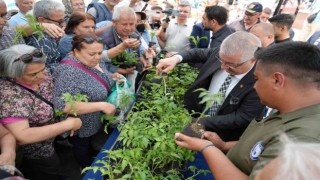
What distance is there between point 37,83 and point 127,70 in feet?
3.76

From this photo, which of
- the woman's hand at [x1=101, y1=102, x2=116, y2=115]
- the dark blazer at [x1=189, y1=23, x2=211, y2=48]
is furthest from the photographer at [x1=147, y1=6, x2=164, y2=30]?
the woman's hand at [x1=101, y1=102, x2=116, y2=115]

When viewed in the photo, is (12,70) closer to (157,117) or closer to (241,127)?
(157,117)

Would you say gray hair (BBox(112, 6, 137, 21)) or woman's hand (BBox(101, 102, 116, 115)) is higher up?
gray hair (BBox(112, 6, 137, 21))

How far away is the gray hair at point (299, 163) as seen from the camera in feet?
2.05

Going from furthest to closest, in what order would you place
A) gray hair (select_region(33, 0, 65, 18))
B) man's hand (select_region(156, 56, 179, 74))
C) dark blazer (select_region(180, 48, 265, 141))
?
1. gray hair (select_region(33, 0, 65, 18))
2. man's hand (select_region(156, 56, 179, 74))
3. dark blazer (select_region(180, 48, 265, 141))

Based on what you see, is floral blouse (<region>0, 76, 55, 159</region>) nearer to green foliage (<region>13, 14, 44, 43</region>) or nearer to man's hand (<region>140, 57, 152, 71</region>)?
green foliage (<region>13, 14, 44, 43</region>)

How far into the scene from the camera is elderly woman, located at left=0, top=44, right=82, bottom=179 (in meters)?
1.82

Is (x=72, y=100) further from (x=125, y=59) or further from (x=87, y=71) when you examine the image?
(x=125, y=59)

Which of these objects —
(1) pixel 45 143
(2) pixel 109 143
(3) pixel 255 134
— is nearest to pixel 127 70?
(2) pixel 109 143

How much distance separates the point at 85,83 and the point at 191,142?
118 cm

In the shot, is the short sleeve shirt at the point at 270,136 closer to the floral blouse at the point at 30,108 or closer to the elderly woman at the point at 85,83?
the elderly woman at the point at 85,83

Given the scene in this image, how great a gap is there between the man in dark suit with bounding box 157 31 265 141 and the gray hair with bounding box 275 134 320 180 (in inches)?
49.9

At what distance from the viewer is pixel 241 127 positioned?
6.86ft

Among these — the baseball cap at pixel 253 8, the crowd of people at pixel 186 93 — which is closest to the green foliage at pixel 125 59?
the crowd of people at pixel 186 93
